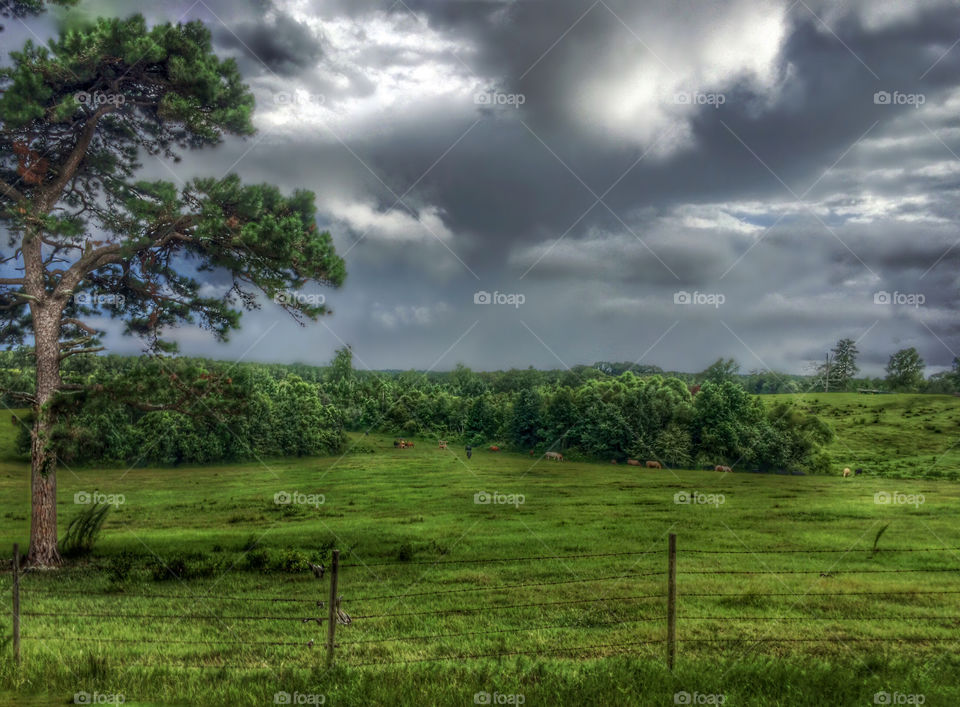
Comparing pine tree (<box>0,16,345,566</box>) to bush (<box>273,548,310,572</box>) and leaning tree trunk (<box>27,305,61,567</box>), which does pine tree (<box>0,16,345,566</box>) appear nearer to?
leaning tree trunk (<box>27,305,61,567</box>)

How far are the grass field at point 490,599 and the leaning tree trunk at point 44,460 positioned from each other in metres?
1.06

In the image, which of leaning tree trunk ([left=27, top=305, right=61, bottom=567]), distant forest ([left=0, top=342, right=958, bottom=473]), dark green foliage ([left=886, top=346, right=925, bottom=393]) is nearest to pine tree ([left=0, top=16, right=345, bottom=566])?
leaning tree trunk ([left=27, top=305, right=61, bottom=567])

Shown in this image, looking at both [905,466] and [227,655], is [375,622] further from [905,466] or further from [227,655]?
[905,466]

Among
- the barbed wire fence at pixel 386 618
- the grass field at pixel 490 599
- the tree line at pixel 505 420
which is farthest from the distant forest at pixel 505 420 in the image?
the barbed wire fence at pixel 386 618

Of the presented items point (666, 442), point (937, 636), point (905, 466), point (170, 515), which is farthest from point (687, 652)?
point (905, 466)

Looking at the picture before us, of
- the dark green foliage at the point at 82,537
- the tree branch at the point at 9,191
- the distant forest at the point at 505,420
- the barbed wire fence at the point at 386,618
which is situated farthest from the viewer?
the distant forest at the point at 505,420

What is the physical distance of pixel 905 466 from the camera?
65875 mm

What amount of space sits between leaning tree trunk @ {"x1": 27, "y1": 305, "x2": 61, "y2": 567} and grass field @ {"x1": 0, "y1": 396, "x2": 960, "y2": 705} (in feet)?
3.47

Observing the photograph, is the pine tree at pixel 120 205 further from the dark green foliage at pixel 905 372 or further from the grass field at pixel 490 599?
the dark green foliage at pixel 905 372

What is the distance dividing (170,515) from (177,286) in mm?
20282

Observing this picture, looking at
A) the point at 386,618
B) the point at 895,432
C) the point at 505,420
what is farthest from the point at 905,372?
the point at 386,618

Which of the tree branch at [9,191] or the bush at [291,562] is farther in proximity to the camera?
the bush at [291,562]

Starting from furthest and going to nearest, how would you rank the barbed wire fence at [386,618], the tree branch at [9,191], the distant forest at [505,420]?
the distant forest at [505,420]
the tree branch at [9,191]
the barbed wire fence at [386,618]

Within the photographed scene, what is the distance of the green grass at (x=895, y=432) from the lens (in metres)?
65.5
